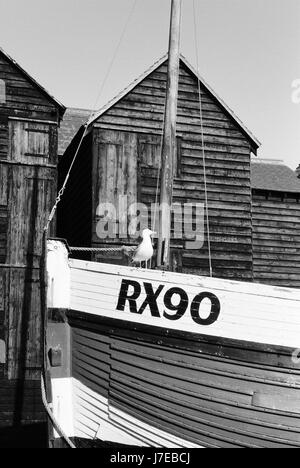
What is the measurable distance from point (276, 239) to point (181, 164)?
5.27 meters

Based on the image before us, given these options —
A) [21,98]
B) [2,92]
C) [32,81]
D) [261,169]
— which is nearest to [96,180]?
[21,98]

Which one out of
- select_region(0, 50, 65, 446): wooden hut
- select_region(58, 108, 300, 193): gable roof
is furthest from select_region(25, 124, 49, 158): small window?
select_region(58, 108, 300, 193): gable roof

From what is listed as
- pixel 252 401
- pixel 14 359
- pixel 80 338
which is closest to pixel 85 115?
pixel 14 359

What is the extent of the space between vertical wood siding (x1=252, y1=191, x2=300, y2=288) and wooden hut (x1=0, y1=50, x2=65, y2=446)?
7.06m

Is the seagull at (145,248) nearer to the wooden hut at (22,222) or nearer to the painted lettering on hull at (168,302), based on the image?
the painted lettering on hull at (168,302)

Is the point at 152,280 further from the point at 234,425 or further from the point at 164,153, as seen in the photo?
the point at 164,153

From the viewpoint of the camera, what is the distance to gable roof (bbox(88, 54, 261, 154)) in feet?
46.2

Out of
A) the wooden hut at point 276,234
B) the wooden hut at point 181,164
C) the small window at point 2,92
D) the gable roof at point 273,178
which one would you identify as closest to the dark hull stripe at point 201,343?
the wooden hut at point 181,164

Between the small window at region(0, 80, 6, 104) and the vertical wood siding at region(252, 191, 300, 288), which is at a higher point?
the small window at region(0, 80, 6, 104)

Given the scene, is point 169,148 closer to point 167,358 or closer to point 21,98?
point 167,358

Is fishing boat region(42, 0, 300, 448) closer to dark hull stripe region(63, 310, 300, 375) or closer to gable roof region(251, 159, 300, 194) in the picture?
dark hull stripe region(63, 310, 300, 375)

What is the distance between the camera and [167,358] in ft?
23.2

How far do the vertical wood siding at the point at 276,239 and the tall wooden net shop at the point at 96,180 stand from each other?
316cm

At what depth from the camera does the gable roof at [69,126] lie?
17.9 meters
